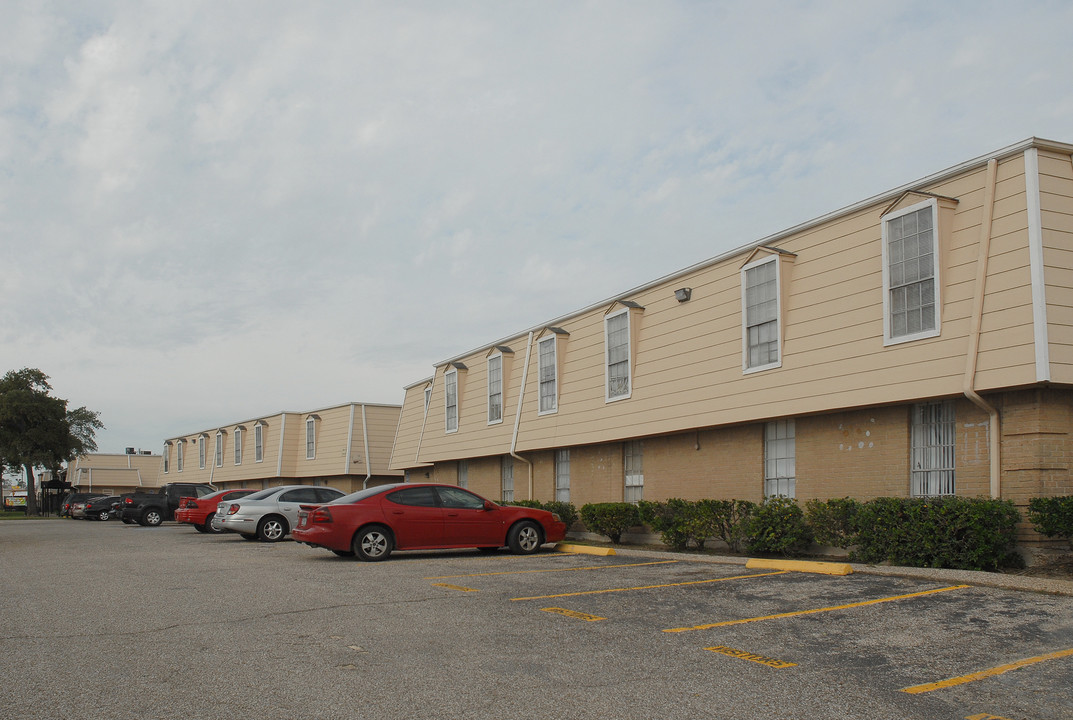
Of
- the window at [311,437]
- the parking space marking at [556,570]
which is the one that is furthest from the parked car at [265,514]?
the window at [311,437]

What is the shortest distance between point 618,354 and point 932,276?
802 cm

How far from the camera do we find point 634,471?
19.0 m

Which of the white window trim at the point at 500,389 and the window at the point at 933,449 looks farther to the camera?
the white window trim at the point at 500,389

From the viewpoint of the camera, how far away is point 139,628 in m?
7.99

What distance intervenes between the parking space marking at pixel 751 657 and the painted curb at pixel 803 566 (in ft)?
16.1

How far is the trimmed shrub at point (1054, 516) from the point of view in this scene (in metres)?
10.2

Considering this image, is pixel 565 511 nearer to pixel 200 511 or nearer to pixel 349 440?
pixel 200 511

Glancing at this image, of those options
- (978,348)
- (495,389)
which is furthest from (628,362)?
(978,348)

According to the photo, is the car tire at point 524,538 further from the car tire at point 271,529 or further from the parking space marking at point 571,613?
the car tire at point 271,529

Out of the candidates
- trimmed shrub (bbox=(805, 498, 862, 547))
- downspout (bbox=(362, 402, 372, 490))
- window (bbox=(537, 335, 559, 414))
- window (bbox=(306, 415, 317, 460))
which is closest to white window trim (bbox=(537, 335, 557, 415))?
window (bbox=(537, 335, 559, 414))

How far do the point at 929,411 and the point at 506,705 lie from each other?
30.4 feet

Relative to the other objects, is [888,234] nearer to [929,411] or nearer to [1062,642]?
[929,411]

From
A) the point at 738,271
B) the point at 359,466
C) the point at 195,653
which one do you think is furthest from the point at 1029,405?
the point at 359,466

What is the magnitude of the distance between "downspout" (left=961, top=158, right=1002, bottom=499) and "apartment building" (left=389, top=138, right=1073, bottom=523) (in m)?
0.03
